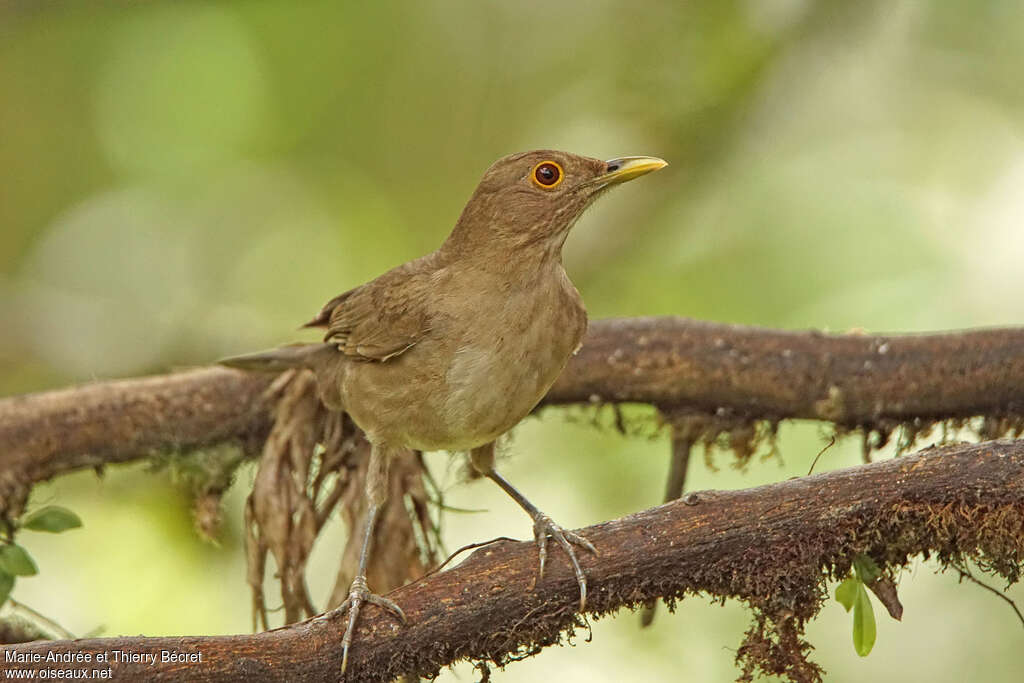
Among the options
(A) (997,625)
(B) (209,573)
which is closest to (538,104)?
(B) (209,573)

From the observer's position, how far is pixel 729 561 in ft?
10.7

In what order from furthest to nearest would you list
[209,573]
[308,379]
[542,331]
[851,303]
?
[851,303]
[209,573]
[308,379]
[542,331]

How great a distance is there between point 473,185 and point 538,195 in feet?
11.9

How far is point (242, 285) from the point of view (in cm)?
824

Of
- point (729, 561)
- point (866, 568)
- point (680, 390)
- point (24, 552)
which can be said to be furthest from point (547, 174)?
point (24, 552)

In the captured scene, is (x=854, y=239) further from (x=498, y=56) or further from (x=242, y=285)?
(x=242, y=285)

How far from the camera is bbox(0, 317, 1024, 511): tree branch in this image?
4.67 m

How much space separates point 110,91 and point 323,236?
2046mm

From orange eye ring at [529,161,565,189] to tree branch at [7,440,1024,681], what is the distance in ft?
5.12

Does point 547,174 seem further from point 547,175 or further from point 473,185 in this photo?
point 473,185

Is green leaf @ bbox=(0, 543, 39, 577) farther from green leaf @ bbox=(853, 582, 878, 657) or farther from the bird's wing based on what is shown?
green leaf @ bbox=(853, 582, 878, 657)

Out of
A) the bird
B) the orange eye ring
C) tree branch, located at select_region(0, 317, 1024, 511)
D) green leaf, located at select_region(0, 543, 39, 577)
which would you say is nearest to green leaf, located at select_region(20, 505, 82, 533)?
green leaf, located at select_region(0, 543, 39, 577)

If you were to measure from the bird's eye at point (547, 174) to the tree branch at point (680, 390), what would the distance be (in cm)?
100

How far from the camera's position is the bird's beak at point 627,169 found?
4.29 m
